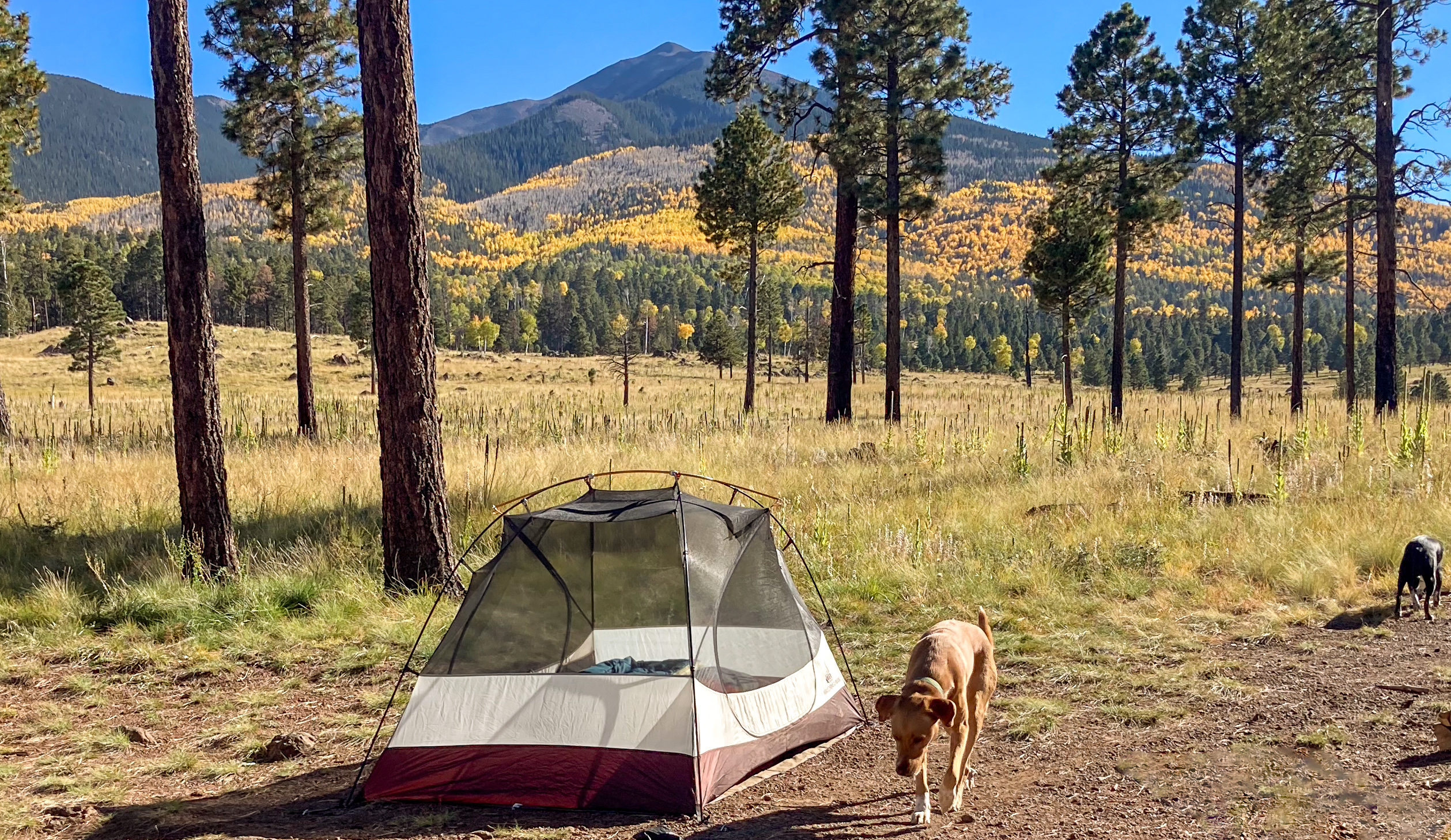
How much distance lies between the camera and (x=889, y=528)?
9.48 meters

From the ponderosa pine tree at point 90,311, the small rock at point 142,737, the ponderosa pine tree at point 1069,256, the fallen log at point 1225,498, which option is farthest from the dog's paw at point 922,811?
the ponderosa pine tree at point 90,311

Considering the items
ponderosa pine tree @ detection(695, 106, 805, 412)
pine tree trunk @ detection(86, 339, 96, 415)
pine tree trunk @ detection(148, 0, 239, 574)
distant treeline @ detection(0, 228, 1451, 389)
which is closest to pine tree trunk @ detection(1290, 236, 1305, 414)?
ponderosa pine tree @ detection(695, 106, 805, 412)

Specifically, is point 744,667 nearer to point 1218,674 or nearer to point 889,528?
point 1218,674

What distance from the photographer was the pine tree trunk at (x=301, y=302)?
18.7 meters

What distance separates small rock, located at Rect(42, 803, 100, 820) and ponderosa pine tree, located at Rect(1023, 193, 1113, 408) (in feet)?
84.0

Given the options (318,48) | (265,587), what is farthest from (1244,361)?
(265,587)

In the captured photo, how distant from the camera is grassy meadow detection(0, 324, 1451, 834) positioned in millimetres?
5656

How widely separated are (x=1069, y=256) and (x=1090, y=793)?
2589cm

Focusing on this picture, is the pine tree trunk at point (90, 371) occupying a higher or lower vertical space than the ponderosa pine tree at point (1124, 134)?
lower

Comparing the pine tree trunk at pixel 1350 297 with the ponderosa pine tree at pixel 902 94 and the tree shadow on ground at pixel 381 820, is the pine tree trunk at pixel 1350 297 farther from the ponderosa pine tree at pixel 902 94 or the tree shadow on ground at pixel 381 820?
the tree shadow on ground at pixel 381 820


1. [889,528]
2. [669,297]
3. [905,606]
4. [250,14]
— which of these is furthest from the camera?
[669,297]

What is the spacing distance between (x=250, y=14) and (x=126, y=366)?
4952cm

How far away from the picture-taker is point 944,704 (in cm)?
358

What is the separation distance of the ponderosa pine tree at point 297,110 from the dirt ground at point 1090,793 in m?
14.7
